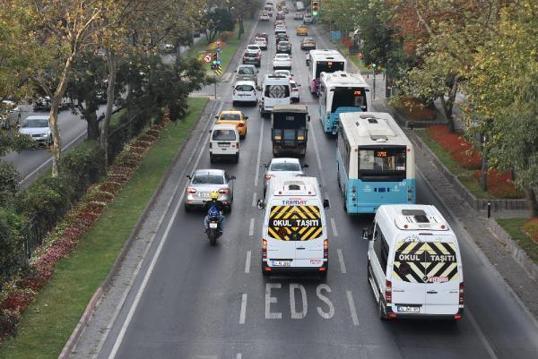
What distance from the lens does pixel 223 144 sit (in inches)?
1806

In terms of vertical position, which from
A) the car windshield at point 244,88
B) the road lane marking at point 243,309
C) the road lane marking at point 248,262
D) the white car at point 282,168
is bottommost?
the road lane marking at point 248,262

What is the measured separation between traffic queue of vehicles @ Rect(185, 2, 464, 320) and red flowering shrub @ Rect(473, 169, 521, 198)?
17.3ft

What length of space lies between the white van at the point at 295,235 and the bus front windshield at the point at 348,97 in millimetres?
25806

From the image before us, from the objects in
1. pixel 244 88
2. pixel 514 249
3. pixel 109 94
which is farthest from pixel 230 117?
pixel 514 249

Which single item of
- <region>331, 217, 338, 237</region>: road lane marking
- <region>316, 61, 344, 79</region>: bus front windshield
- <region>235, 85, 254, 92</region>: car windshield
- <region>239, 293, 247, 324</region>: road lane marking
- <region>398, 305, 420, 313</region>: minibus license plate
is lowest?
<region>331, 217, 338, 237</region>: road lane marking

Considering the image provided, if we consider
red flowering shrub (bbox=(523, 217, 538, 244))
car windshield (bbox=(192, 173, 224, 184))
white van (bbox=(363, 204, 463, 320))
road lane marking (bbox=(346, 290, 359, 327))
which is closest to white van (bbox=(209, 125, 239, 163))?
car windshield (bbox=(192, 173, 224, 184))

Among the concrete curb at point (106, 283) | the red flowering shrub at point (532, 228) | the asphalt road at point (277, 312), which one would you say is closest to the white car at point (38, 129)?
the concrete curb at point (106, 283)

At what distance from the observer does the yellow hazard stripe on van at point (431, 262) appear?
72.6 ft

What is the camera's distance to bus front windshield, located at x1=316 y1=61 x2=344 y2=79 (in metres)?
71.2

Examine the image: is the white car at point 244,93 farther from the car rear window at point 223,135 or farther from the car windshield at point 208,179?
the car windshield at point 208,179

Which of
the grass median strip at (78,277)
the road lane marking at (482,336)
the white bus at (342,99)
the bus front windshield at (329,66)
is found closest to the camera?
the grass median strip at (78,277)

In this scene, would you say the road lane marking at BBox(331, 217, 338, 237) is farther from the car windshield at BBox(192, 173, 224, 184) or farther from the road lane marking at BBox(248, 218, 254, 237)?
the car windshield at BBox(192, 173, 224, 184)

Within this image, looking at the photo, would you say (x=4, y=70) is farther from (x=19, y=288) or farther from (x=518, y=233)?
(x=518, y=233)

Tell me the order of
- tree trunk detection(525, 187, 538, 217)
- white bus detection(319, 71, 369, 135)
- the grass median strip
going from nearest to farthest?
the grass median strip
tree trunk detection(525, 187, 538, 217)
white bus detection(319, 71, 369, 135)
